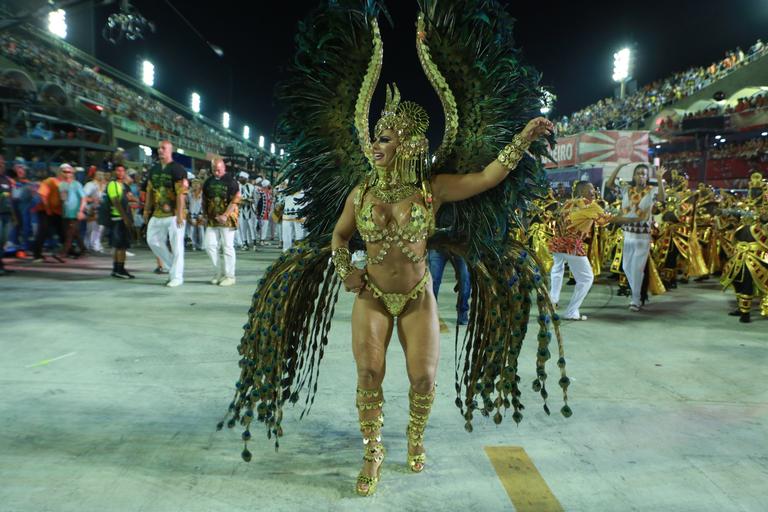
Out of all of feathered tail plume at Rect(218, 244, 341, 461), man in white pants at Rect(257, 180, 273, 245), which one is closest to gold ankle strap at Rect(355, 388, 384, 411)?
feathered tail plume at Rect(218, 244, 341, 461)

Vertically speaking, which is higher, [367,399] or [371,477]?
[367,399]

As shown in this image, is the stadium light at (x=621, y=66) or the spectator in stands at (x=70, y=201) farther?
the stadium light at (x=621, y=66)

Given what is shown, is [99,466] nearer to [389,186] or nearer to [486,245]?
[389,186]

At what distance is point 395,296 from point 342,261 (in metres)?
0.33

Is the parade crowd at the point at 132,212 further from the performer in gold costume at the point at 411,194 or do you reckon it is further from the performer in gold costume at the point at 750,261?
the performer in gold costume at the point at 750,261

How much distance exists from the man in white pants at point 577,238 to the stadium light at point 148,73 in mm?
45153

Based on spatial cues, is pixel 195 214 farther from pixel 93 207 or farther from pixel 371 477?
pixel 371 477

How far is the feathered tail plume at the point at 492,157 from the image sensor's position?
297 cm

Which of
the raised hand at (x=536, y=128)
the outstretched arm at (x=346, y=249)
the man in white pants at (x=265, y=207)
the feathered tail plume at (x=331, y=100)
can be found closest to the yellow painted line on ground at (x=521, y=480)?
the outstretched arm at (x=346, y=249)

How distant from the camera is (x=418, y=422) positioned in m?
3.12

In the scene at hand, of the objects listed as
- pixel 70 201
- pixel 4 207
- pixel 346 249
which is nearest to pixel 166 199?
pixel 4 207

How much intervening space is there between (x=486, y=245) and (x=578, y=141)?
19.2 metres

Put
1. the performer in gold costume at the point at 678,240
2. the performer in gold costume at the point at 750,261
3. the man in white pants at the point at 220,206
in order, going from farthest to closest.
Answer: the performer in gold costume at the point at 678,240
the man in white pants at the point at 220,206
the performer in gold costume at the point at 750,261

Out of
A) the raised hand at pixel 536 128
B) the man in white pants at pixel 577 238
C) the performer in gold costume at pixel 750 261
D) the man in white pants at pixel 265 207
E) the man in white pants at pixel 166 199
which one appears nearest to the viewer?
the raised hand at pixel 536 128
